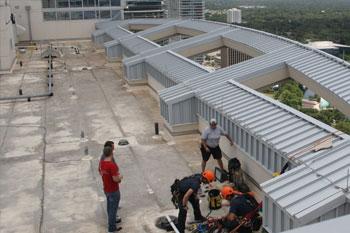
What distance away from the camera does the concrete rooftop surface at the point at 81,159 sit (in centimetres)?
947

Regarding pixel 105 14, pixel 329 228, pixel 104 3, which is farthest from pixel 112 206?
pixel 104 3

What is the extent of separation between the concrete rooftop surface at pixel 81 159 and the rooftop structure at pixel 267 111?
112 cm

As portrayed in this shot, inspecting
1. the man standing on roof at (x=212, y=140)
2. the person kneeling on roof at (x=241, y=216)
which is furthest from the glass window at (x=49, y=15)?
the person kneeling on roof at (x=241, y=216)

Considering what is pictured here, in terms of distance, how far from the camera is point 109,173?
324 inches

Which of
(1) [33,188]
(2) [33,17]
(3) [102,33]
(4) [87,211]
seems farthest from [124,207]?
(2) [33,17]

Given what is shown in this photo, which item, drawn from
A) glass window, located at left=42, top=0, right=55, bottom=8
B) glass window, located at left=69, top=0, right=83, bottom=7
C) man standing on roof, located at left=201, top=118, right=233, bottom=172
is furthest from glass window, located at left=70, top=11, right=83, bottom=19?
man standing on roof, located at left=201, top=118, right=233, bottom=172

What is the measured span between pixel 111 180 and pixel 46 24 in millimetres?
37005

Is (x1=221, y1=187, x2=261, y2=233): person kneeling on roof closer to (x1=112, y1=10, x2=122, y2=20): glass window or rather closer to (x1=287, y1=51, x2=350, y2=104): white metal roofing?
(x1=287, y1=51, x2=350, y2=104): white metal roofing

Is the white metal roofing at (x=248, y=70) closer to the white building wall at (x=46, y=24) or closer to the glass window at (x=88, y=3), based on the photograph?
the white building wall at (x=46, y=24)

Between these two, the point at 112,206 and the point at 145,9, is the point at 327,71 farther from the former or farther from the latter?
the point at 145,9

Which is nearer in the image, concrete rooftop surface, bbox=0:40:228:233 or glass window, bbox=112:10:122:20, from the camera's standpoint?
concrete rooftop surface, bbox=0:40:228:233

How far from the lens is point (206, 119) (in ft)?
42.6

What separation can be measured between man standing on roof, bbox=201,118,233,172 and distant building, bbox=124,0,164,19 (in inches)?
2713

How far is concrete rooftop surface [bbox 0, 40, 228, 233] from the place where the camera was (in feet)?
31.1
